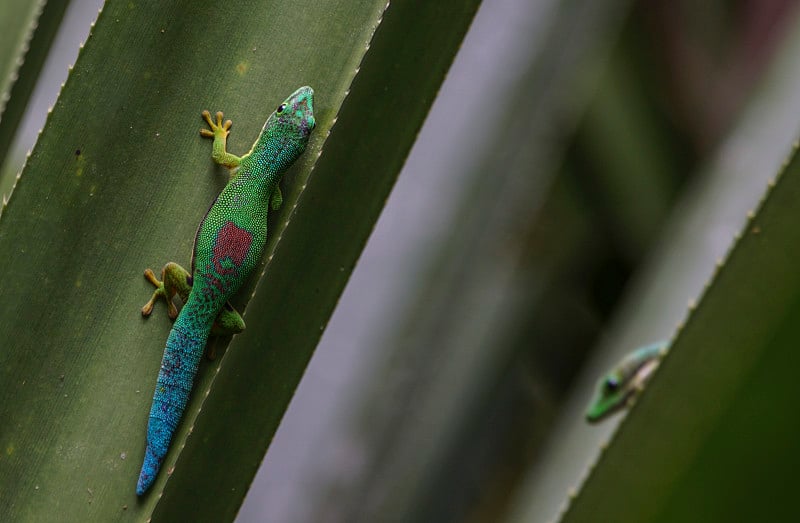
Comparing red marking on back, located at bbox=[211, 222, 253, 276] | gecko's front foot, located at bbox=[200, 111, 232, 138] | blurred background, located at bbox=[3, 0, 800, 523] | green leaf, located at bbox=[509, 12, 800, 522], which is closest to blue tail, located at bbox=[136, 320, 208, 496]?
red marking on back, located at bbox=[211, 222, 253, 276]

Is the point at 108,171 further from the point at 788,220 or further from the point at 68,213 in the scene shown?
the point at 788,220

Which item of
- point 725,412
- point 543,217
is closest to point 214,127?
point 725,412

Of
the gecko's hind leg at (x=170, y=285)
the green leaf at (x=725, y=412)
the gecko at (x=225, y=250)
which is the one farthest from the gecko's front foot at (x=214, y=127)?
the green leaf at (x=725, y=412)

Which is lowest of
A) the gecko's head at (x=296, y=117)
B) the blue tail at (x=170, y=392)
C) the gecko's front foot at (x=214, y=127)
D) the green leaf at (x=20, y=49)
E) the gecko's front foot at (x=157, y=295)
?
the blue tail at (x=170, y=392)

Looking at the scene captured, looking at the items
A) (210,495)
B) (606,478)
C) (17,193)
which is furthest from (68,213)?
(606,478)

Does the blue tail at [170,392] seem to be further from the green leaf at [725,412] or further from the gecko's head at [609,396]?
the gecko's head at [609,396]

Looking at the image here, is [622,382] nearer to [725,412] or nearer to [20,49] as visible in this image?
[725,412]

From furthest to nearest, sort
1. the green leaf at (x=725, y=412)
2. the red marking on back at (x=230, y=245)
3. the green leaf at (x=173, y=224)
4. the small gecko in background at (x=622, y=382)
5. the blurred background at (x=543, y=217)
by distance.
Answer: the blurred background at (x=543, y=217)
the small gecko in background at (x=622, y=382)
the red marking on back at (x=230, y=245)
the green leaf at (x=173, y=224)
the green leaf at (x=725, y=412)
